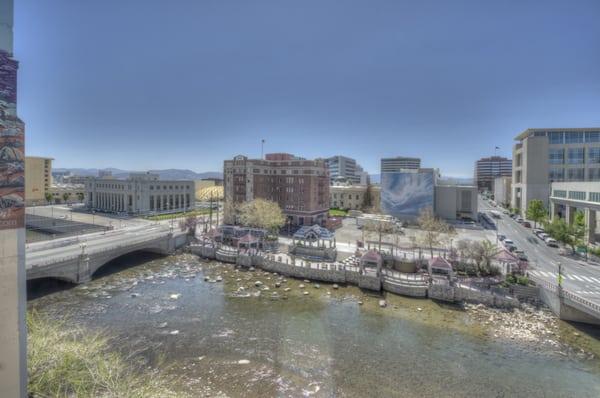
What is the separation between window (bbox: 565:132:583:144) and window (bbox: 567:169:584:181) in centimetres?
635

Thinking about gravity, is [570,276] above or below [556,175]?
below

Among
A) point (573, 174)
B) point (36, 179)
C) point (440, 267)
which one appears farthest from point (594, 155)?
point (36, 179)

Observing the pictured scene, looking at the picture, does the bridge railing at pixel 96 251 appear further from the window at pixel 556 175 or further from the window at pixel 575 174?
the window at pixel 575 174

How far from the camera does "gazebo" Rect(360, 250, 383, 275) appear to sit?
1239 inches

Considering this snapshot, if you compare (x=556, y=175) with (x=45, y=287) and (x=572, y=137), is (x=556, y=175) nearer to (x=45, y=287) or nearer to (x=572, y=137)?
(x=572, y=137)

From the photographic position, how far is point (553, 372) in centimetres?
1706

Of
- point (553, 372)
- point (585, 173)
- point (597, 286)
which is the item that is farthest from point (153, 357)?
point (585, 173)

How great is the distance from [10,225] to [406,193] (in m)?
64.0

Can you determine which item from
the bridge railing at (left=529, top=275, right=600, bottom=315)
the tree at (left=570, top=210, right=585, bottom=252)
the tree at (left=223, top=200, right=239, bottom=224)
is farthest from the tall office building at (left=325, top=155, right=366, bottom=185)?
the bridge railing at (left=529, top=275, right=600, bottom=315)

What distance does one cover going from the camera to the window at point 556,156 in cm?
6278

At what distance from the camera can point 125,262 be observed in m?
37.8

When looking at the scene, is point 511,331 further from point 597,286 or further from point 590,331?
point 597,286

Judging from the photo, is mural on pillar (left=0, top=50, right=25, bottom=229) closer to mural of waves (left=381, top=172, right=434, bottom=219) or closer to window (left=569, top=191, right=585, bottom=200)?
mural of waves (left=381, top=172, right=434, bottom=219)

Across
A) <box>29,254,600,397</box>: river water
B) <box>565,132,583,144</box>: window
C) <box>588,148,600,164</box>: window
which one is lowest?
<box>29,254,600,397</box>: river water
